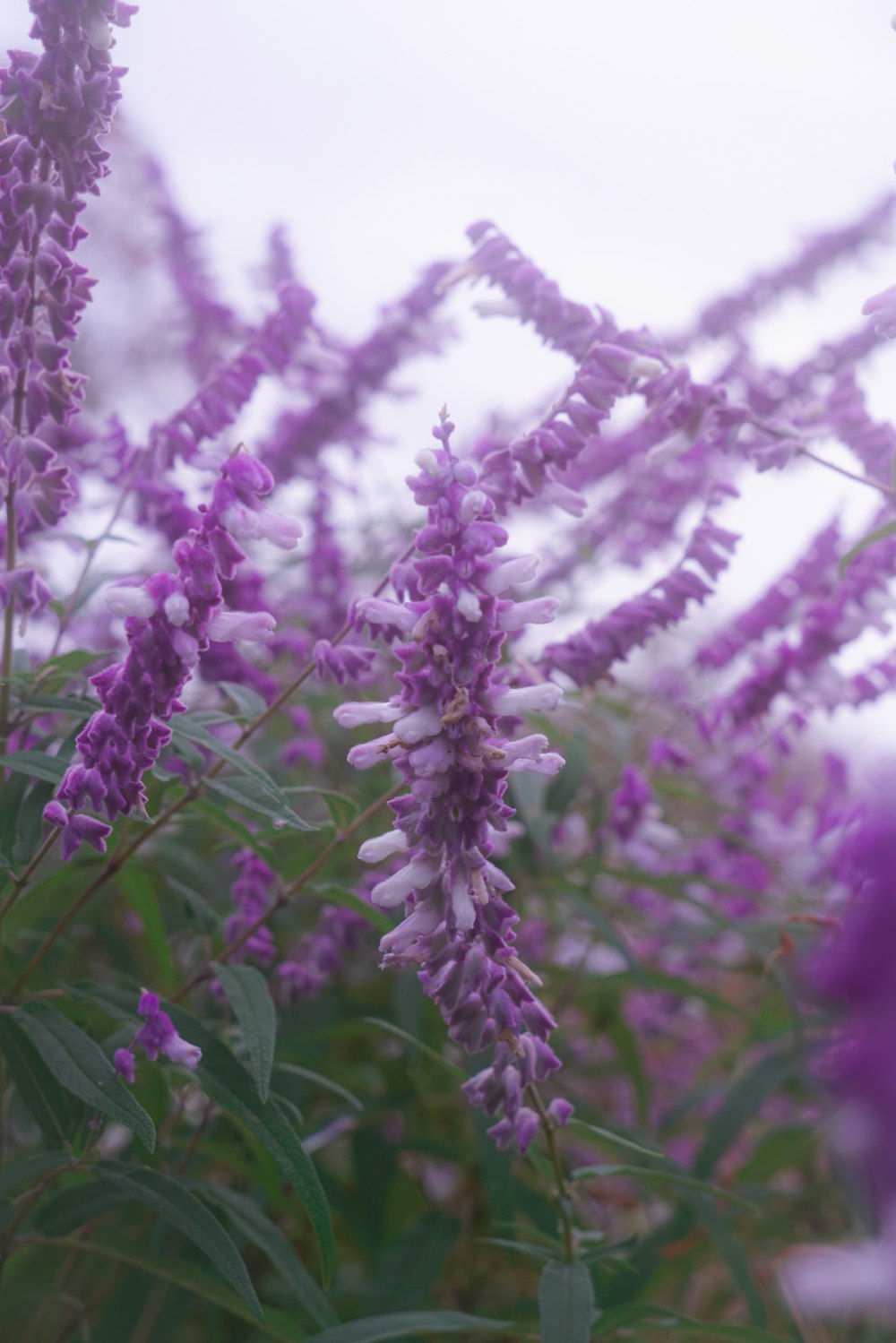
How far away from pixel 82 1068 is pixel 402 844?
0.30 meters

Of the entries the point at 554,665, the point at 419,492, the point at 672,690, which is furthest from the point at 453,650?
the point at 672,690

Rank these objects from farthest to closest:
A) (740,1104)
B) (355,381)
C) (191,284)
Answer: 1. (191,284)
2. (355,381)
3. (740,1104)

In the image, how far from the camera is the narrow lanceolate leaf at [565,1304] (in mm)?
785

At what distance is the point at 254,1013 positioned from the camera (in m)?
0.87

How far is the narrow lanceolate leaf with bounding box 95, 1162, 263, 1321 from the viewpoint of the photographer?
79cm

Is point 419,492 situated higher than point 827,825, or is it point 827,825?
point 827,825

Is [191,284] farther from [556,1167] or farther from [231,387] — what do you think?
[556,1167]

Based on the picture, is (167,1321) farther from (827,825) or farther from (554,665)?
(827,825)

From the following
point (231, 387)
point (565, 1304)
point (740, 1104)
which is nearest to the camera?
point (565, 1304)

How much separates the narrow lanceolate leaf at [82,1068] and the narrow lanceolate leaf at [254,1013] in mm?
79


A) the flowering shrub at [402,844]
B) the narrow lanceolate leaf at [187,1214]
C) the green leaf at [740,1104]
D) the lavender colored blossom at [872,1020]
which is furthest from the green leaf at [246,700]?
the green leaf at [740,1104]

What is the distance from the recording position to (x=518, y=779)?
120 centimetres

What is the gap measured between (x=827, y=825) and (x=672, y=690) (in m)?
0.41

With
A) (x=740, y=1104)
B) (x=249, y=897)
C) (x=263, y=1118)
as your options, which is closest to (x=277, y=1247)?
(x=263, y=1118)
